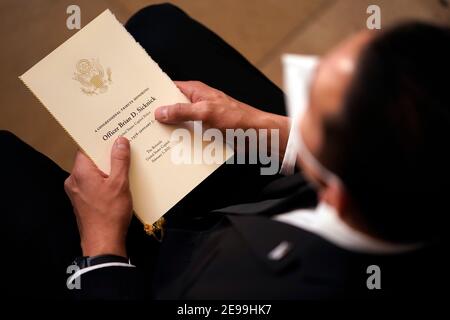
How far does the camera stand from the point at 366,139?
0.38 metres

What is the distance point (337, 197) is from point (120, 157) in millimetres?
346

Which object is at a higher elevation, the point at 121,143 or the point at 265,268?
the point at 121,143

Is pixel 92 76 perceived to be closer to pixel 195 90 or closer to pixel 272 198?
pixel 195 90

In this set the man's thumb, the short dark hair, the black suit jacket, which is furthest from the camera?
the man's thumb

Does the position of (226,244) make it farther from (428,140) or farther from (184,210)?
(428,140)

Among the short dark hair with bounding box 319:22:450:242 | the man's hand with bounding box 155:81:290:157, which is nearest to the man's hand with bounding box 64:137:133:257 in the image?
the man's hand with bounding box 155:81:290:157

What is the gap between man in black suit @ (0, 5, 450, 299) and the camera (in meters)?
0.37

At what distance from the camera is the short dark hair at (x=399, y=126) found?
1.20ft

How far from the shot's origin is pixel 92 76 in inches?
26.8

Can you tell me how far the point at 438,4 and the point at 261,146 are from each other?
0.78m

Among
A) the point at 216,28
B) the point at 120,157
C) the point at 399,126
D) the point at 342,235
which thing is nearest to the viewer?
the point at 399,126

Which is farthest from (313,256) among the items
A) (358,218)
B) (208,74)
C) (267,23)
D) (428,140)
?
(267,23)

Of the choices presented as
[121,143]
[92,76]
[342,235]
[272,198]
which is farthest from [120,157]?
[342,235]

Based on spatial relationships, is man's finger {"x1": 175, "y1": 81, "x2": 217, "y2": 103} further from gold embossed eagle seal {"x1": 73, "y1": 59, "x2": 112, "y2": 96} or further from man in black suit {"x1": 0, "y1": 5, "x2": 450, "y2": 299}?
gold embossed eagle seal {"x1": 73, "y1": 59, "x2": 112, "y2": 96}
